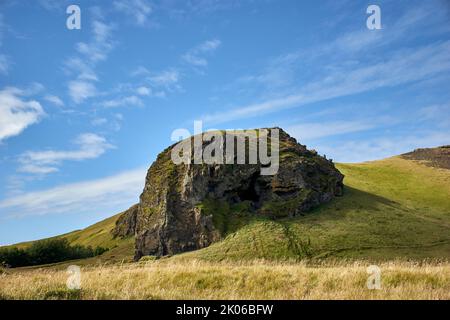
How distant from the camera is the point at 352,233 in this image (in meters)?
39.0

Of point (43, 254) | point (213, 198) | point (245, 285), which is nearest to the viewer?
point (245, 285)

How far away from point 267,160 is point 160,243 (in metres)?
15.4

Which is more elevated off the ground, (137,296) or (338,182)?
(338,182)

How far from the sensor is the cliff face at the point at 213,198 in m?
43.5

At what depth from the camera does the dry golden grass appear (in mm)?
12906

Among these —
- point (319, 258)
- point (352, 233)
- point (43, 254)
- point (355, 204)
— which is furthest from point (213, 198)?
point (43, 254)

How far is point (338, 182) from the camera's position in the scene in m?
51.1

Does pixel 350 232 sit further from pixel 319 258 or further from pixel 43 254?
pixel 43 254

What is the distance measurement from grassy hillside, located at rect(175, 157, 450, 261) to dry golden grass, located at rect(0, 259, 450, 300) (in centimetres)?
1935

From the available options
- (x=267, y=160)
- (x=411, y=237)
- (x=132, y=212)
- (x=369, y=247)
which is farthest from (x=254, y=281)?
(x=132, y=212)

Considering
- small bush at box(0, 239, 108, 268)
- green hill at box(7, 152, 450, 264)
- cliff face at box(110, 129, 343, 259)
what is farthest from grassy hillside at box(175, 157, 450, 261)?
small bush at box(0, 239, 108, 268)

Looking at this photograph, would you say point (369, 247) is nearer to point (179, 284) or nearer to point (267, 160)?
point (267, 160)

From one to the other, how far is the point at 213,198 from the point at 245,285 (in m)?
30.2
